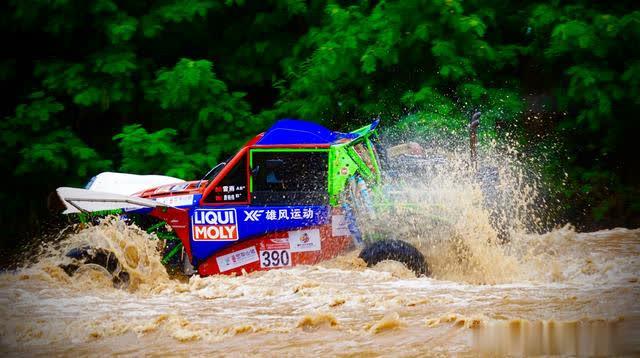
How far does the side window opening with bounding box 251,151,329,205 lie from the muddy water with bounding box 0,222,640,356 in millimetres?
751

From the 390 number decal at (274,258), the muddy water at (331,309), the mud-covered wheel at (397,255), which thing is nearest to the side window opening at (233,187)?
the 390 number decal at (274,258)

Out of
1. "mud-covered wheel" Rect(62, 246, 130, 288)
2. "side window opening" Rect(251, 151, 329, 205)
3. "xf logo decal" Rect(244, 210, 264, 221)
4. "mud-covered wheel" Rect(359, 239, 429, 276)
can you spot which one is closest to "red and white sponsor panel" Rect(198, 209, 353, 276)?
"xf logo decal" Rect(244, 210, 264, 221)

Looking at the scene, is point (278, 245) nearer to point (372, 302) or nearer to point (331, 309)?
point (331, 309)

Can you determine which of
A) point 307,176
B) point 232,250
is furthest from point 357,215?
point 232,250

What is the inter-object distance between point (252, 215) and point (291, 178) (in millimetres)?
581

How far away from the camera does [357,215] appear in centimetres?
870

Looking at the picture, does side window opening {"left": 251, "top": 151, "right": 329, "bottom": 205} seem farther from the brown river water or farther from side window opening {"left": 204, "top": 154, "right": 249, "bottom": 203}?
the brown river water

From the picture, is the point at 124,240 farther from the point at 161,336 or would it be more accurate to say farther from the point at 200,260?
the point at 161,336

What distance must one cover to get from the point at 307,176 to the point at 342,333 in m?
2.48

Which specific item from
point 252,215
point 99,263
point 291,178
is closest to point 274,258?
point 252,215

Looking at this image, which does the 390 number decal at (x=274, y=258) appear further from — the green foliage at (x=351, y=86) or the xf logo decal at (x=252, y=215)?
the green foliage at (x=351, y=86)

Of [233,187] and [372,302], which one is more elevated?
[233,187]

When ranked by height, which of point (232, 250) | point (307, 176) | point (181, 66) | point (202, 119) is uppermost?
point (181, 66)

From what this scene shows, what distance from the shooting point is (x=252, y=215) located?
8773 mm
